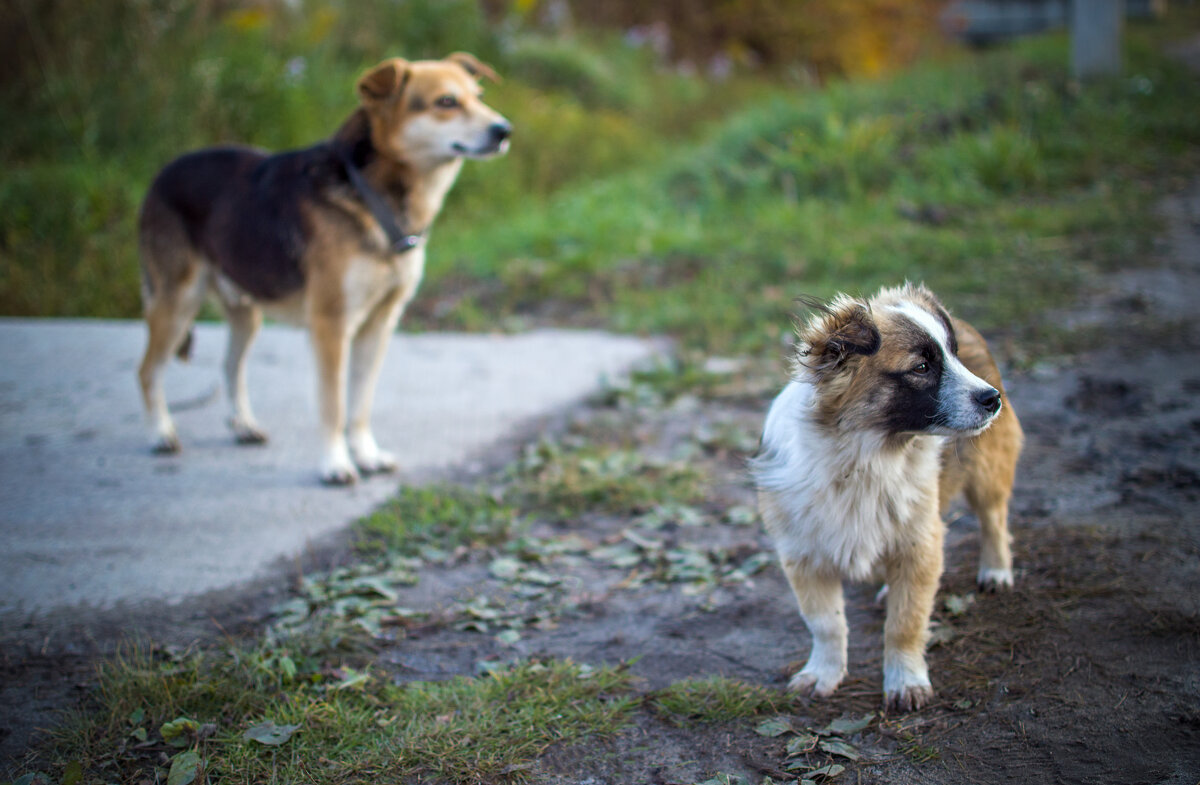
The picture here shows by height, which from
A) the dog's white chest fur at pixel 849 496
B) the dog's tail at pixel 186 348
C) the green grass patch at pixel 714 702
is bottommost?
the green grass patch at pixel 714 702

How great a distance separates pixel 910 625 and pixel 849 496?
1.30 ft

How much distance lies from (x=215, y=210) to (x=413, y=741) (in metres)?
3.03

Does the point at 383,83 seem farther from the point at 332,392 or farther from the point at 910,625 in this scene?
the point at 910,625

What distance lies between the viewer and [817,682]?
2707 millimetres

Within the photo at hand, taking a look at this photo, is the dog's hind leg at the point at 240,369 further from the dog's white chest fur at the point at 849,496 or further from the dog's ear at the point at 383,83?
the dog's white chest fur at the point at 849,496

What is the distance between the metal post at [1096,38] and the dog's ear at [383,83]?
8.33 meters

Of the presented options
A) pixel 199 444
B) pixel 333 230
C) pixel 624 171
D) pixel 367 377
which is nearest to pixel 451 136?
pixel 333 230

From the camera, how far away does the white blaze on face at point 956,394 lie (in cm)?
246

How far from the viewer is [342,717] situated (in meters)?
2.63

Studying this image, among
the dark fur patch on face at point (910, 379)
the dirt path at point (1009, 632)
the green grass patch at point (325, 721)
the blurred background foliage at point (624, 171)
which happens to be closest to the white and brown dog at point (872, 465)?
the dark fur patch on face at point (910, 379)

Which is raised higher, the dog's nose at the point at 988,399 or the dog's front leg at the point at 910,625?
the dog's nose at the point at 988,399

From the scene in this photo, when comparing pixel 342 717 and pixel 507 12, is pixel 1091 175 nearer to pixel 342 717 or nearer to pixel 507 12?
pixel 342 717

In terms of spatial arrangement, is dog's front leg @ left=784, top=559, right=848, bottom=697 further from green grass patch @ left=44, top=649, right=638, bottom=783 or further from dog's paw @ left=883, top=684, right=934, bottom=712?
green grass patch @ left=44, top=649, right=638, bottom=783

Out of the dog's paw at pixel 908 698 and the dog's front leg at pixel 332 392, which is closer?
the dog's paw at pixel 908 698
